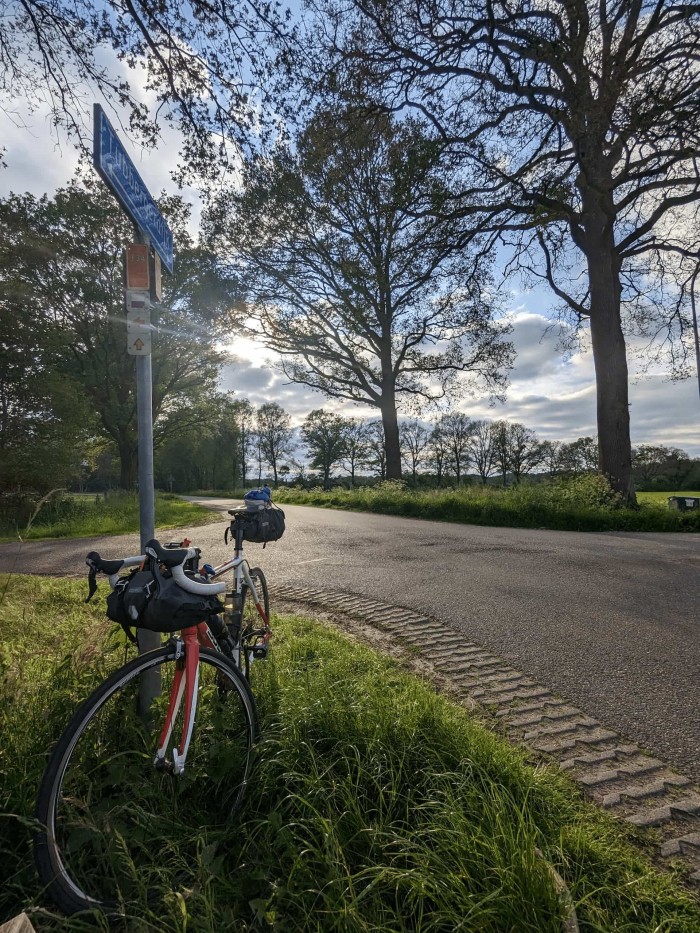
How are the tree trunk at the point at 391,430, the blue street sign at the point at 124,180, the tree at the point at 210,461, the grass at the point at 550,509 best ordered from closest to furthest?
the blue street sign at the point at 124,180 < the grass at the point at 550,509 < the tree trunk at the point at 391,430 < the tree at the point at 210,461

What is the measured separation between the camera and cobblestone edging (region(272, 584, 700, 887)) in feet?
5.92

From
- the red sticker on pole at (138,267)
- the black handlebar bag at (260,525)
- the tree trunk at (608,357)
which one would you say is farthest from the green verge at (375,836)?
the tree trunk at (608,357)

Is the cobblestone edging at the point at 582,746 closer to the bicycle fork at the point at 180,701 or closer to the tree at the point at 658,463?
the bicycle fork at the point at 180,701

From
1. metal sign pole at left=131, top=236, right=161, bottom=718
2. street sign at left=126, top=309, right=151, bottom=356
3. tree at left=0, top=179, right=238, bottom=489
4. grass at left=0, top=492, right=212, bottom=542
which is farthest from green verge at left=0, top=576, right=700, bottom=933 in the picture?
tree at left=0, top=179, right=238, bottom=489

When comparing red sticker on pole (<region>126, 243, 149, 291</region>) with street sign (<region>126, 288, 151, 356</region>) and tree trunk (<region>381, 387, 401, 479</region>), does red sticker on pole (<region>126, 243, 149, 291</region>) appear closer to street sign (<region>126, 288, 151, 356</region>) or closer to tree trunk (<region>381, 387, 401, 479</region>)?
street sign (<region>126, 288, 151, 356</region>)

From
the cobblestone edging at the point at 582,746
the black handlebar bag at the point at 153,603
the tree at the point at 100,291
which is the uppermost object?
the tree at the point at 100,291

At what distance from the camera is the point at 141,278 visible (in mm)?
2381

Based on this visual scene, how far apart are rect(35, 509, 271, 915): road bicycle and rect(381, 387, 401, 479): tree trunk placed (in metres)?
19.4

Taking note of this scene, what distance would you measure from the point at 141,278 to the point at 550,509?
433 inches

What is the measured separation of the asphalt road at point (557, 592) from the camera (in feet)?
9.09

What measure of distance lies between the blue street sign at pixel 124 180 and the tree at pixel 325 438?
202ft

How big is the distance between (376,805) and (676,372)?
16.4 meters

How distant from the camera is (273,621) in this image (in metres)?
4.17

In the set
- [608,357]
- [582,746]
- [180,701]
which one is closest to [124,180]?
[180,701]
